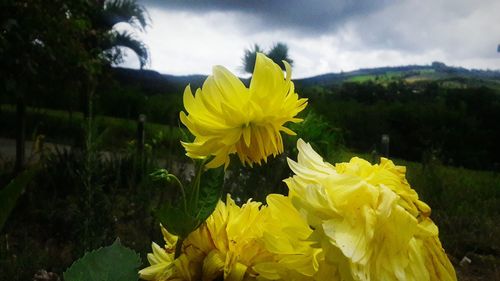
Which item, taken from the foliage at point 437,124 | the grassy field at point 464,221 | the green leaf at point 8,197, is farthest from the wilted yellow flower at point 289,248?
the foliage at point 437,124

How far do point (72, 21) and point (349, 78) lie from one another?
931 cm

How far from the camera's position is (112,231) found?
3.19 metres

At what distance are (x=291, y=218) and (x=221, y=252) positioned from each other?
6 cm

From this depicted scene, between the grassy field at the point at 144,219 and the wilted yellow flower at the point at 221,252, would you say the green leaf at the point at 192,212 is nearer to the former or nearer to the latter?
the wilted yellow flower at the point at 221,252

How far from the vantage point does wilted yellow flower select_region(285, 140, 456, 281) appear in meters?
0.36

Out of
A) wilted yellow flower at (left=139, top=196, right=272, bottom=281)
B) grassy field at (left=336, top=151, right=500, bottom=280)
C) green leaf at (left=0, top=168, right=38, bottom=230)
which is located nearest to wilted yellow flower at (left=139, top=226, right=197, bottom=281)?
wilted yellow flower at (left=139, top=196, right=272, bottom=281)

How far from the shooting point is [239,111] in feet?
1.43

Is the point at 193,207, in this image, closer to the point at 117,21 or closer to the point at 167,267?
the point at 167,267

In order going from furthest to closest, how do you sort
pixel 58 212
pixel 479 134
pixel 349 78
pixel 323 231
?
pixel 349 78 < pixel 479 134 < pixel 58 212 < pixel 323 231

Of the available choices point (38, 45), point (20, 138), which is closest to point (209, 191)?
point (38, 45)

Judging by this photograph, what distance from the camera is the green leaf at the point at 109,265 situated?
438 millimetres

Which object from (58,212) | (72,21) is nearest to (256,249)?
(58,212)

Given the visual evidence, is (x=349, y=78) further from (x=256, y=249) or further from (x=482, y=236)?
(x=256, y=249)

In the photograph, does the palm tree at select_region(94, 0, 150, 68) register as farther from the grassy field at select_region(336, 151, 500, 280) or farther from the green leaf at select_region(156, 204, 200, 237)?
the green leaf at select_region(156, 204, 200, 237)
